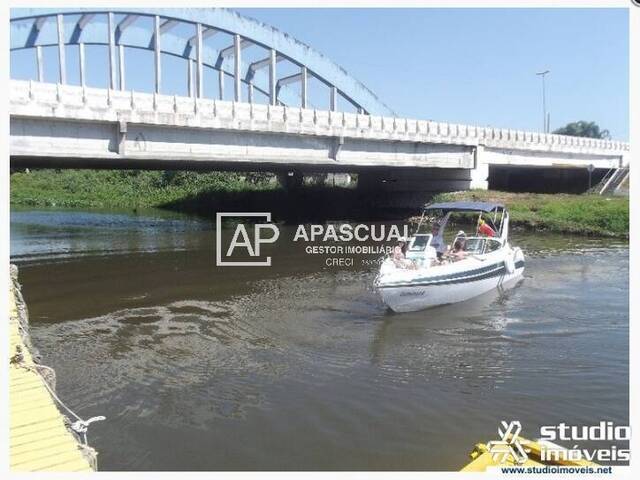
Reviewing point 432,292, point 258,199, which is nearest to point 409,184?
point 258,199

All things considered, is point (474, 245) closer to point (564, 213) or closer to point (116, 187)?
point (564, 213)

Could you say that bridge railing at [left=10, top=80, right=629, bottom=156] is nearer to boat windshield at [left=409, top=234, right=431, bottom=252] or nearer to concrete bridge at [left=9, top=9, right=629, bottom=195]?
concrete bridge at [left=9, top=9, right=629, bottom=195]

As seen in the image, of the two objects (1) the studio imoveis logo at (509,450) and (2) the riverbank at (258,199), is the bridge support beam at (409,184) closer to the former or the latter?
(2) the riverbank at (258,199)

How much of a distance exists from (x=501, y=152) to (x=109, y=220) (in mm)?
26037

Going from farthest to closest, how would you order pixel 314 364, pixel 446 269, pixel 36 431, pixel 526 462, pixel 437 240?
1. pixel 437 240
2. pixel 446 269
3. pixel 314 364
4. pixel 526 462
5. pixel 36 431

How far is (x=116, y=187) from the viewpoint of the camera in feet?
184

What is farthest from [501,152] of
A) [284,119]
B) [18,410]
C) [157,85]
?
[18,410]

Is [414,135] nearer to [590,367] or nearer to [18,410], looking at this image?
[590,367]

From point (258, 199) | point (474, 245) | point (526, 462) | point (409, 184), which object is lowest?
point (526, 462)

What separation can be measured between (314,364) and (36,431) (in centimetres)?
519

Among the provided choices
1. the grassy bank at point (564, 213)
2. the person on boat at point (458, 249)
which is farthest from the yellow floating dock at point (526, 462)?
the grassy bank at point (564, 213)

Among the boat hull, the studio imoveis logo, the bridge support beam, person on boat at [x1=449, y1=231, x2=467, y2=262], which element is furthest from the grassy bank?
the studio imoveis logo

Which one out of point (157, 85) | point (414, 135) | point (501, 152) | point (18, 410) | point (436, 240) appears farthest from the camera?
point (501, 152)

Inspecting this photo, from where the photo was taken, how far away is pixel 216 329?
12609 millimetres
